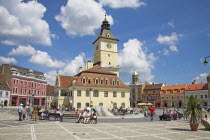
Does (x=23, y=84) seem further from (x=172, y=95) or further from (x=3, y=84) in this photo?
(x=172, y=95)

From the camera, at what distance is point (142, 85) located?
99.5 meters

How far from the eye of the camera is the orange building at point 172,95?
8369 centimetres

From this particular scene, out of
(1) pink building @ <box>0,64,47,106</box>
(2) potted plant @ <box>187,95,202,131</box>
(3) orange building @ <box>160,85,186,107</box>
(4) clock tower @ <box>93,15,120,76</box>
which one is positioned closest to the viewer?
(2) potted plant @ <box>187,95,202,131</box>

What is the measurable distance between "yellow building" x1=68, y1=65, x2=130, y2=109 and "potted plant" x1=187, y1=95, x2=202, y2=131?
28190mm

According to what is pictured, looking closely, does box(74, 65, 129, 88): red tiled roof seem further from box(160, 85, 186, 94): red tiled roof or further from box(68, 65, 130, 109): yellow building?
box(160, 85, 186, 94): red tiled roof

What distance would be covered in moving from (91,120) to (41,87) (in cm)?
5736

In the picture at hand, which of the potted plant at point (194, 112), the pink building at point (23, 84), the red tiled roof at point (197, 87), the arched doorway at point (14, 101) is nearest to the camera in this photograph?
the potted plant at point (194, 112)

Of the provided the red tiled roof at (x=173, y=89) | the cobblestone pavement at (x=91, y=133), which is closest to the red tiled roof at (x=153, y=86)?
the red tiled roof at (x=173, y=89)

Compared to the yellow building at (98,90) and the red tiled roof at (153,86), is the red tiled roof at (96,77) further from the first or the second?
the red tiled roof at (153,86)

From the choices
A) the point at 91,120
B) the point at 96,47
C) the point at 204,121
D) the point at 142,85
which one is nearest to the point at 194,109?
the point at 204,121

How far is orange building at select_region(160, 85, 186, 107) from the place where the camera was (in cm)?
8369

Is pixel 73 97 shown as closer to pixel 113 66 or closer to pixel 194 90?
pixel 113 66

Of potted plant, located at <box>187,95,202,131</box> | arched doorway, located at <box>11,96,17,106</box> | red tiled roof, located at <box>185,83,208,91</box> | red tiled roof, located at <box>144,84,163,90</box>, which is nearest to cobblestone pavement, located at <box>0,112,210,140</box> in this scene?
potted plant, located at <box>187,95,202,131</box>

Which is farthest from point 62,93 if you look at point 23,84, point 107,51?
point 107,51
